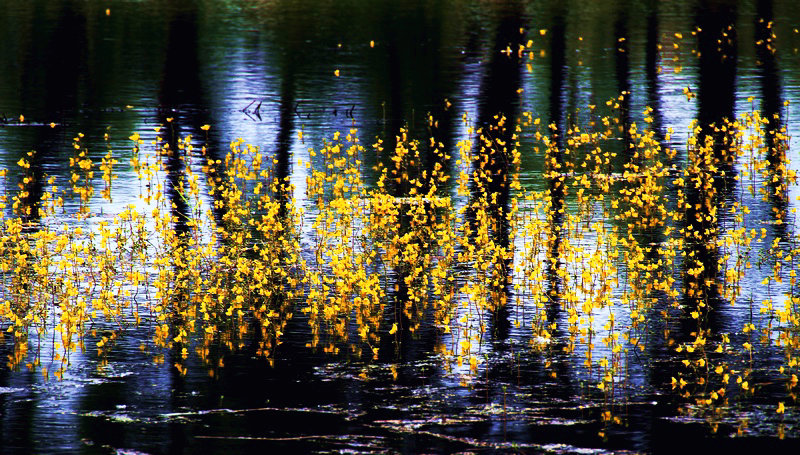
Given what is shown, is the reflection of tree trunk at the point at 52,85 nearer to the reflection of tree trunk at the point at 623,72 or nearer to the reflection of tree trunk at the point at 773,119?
the reflection of tree trunk at the point at 623,72

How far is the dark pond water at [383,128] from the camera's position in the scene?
8.60 m

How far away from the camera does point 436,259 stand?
43.2 ft

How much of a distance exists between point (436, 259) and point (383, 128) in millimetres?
8387

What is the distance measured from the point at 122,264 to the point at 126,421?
4.35 meters

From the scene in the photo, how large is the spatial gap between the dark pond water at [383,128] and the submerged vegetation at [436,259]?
0.10 meters

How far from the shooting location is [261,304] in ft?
38.2

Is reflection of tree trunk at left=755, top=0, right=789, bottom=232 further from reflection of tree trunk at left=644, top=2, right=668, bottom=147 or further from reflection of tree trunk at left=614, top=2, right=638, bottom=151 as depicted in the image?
reflection of tree trunk at left=614, top=2, right=638, bottom=151

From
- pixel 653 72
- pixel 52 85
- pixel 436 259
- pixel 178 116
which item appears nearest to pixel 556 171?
pixel 436 259

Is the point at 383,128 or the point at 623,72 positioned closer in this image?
the point at 383,128

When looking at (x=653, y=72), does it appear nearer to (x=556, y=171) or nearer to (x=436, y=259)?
(x=556, y=171)

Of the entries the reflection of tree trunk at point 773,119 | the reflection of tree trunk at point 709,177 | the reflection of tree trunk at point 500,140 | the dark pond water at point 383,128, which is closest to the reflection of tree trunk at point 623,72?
the dark pond water at point 383,128

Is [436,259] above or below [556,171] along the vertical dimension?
below

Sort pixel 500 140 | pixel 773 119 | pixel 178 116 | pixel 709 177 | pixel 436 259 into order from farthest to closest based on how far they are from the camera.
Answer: pixel 178 116
pixel 773 119
pixel 500 140
pixel 709 177
pixel 436 259

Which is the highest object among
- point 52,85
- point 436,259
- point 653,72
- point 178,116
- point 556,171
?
point 653,72
